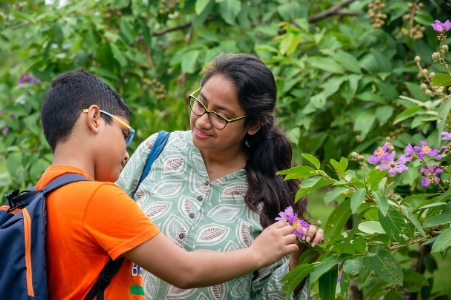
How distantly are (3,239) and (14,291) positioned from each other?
0.13 metres

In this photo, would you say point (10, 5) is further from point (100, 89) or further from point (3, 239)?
point (3, 239)

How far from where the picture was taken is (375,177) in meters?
1.89

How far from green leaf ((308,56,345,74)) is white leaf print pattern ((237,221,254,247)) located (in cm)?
129

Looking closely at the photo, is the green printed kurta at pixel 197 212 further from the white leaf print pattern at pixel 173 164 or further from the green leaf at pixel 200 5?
the green leaf at pixel 200 5

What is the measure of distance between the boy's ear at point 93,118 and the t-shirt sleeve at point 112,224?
0.22 meters

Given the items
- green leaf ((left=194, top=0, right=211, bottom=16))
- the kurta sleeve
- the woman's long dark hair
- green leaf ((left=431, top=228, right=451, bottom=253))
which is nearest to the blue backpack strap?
the kurta sleeve

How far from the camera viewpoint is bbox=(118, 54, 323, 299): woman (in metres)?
2.42

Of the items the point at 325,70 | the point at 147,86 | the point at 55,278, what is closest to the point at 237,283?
the point at 55,278

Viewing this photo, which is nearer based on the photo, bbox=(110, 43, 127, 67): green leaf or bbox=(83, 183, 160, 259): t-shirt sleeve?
bbox=(83, 183, 160, 259): t-shirt sleeve

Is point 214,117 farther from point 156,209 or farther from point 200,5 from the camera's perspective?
point 200,5

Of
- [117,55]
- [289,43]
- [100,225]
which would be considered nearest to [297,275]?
[100,225]

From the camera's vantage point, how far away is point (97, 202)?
1.82m

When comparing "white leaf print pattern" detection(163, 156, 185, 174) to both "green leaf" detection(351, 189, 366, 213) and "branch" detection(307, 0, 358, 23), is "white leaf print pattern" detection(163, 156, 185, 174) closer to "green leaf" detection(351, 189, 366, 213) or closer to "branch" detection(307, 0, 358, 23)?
"green leaf" detection(351, 189, 366, 213)

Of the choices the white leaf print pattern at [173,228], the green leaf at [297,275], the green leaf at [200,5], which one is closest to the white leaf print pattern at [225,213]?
the white leaf print pattern at [173,228]
